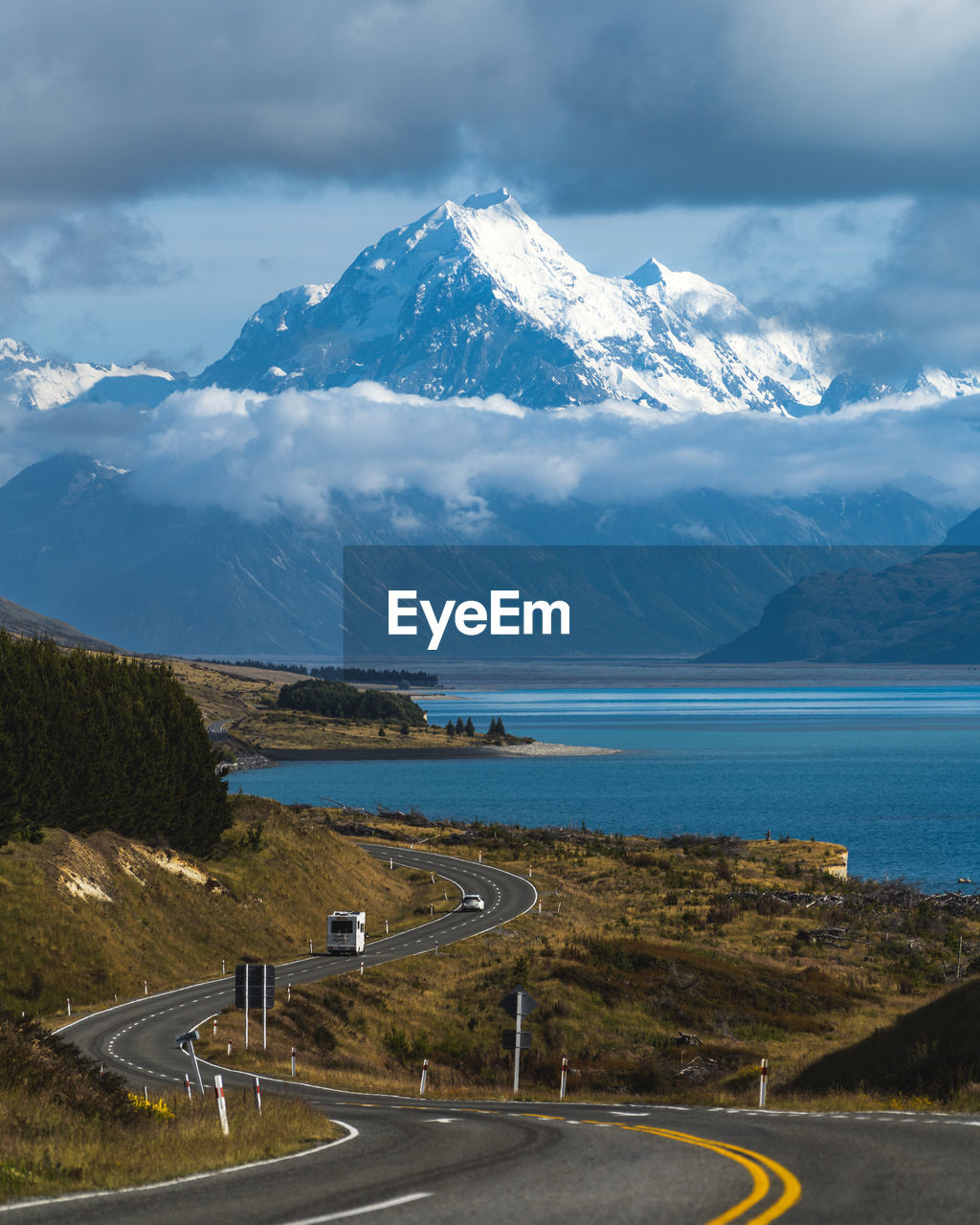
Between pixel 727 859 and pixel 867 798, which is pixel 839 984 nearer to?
pixel 727 859

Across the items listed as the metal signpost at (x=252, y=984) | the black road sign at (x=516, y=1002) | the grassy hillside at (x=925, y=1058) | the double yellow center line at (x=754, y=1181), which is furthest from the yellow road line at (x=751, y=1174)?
the metal signpost at (x=252, y=984)

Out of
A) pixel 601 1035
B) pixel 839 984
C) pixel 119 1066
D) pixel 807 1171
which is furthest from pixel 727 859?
pixel 807 1171

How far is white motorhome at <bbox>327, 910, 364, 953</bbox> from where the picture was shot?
71.9 meters

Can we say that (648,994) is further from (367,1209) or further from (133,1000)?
(367,1209)

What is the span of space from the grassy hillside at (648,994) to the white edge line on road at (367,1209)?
13533mm

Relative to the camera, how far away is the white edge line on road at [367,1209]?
15.0m

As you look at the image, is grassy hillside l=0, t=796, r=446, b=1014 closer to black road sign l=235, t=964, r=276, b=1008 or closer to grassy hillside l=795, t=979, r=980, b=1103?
black road sign l=235, t=964, r=276, b=1008

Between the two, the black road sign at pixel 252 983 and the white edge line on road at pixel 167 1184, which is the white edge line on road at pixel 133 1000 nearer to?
the black road sign at pixel 252 983

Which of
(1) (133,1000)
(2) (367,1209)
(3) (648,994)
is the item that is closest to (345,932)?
(1) (133,1000)

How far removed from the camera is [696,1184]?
55.0ft

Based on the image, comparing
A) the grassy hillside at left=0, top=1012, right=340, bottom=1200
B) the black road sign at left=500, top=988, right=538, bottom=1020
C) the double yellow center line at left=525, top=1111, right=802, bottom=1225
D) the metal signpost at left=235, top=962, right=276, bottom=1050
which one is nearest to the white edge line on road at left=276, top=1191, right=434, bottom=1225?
the grassy hillside at left=0, top=1012, right=340, bottom=1200

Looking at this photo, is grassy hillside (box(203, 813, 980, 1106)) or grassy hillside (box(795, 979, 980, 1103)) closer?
grassy hillside (box(795, 979, 980, 1103))

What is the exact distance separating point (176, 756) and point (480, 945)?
2558 cm

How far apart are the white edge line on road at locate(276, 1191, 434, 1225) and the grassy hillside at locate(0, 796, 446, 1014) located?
4528 centimetres
